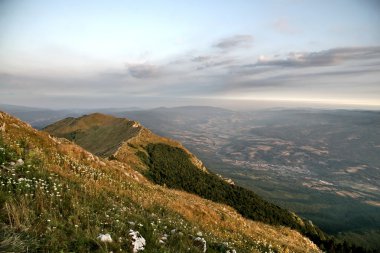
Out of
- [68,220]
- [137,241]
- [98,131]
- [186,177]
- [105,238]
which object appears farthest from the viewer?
[98,131]

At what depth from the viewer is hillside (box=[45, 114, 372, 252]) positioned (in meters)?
100

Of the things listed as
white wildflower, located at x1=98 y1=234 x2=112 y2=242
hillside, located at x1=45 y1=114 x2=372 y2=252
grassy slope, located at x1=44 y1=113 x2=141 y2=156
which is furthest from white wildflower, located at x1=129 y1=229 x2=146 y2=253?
grassy slope, located at x1=44 y1=113 x2=141 y2=156

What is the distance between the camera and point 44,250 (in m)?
8.75

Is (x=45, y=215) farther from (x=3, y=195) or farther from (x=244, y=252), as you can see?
(x=244, y=252)

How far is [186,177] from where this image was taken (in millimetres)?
114812

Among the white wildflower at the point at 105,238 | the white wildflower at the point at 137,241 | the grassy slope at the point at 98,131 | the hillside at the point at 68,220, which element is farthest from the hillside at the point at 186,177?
the white wildflower at the point at 105,238

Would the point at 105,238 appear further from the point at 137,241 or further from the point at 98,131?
the point at 98,131

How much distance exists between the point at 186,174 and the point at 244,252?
102 metres

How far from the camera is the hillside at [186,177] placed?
329 feet

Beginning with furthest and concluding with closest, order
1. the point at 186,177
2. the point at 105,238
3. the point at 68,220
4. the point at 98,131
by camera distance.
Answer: the point at 98,131
the point at 186,177
the point at 68,220
the point at 105,238

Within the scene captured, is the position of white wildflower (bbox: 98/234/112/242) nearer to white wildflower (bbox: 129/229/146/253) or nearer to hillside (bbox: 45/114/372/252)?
white wildflower (bbox: 129/229/146/253)

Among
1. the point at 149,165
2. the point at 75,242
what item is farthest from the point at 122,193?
the point at 149,165

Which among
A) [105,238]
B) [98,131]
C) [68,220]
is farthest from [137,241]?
[98,131]

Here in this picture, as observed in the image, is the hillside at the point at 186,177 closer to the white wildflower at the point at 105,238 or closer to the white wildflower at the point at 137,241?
the white wildflower at the point at 137,241
